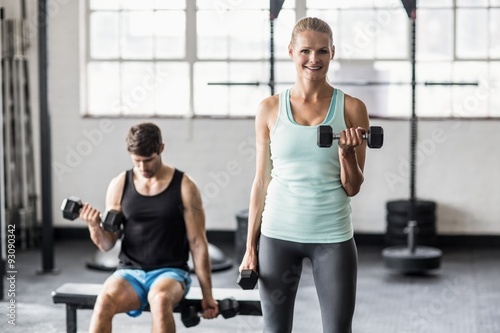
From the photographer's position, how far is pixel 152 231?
3.09 m

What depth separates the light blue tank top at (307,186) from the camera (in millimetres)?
2229

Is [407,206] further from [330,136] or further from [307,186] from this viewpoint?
[330,136]

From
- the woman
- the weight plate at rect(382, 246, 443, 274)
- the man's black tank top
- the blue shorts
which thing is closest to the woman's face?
the woman

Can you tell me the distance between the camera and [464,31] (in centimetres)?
615

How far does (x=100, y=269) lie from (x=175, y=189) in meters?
2.62

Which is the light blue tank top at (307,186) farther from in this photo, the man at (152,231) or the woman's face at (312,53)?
the man at (152,231)

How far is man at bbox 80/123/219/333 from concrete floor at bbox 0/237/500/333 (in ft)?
3.47

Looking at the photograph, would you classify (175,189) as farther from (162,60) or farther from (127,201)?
(162,60)

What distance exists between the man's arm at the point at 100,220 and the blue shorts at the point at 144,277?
4.7 inches

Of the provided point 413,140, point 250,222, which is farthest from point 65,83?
point 250,222

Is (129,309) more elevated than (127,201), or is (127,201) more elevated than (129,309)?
(127,201)

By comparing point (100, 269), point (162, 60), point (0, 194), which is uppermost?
point (162, 60)

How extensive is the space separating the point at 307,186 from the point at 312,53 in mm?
342

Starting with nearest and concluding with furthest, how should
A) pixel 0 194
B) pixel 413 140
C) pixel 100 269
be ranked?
1. pixel 0 194
2. pixel 413 140
3. pixel 100 269
